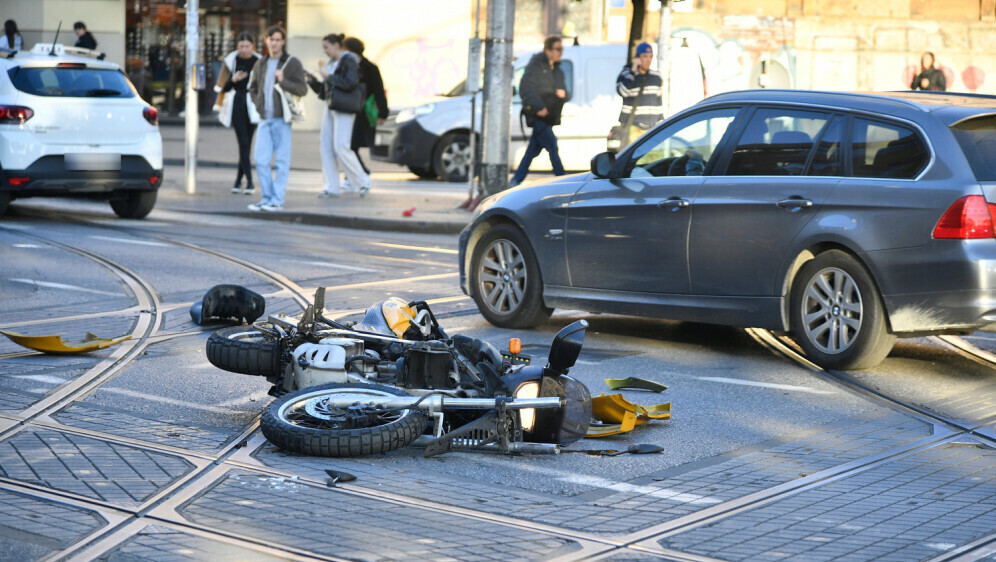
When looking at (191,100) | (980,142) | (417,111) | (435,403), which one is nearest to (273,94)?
(191,100)

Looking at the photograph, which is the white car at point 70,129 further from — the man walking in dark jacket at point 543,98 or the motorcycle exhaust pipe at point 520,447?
the motorcycle exhaust pipe at point 520,447

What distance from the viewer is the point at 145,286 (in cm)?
1045

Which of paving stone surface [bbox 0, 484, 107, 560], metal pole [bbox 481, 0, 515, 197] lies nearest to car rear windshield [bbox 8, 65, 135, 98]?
metal pole [bbox 481, 0, 515, 197]

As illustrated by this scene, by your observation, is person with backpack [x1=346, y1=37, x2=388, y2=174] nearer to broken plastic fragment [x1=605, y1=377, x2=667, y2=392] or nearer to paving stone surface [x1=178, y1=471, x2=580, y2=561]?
broken plastic fragment [x1=605, y1=377, x2=667, y2=392]

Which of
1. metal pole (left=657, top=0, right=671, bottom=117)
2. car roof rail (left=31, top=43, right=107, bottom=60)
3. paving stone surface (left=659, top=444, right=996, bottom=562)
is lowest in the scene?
paving stone surface (left=659, top=444, right=996, bottom=562)

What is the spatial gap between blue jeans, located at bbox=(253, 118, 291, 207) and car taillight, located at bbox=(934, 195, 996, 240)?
33.9 ft

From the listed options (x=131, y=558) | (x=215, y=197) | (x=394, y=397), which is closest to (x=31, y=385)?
(x=394, y=397)

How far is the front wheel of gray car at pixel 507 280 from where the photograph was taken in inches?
350

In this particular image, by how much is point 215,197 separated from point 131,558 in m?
14.3

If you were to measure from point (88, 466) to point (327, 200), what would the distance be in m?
12.8

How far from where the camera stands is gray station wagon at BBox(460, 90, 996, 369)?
7180mm

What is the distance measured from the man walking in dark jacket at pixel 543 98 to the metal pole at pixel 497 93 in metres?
0.58

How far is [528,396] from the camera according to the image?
230 inches

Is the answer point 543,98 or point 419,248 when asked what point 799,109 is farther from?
point 543,98
